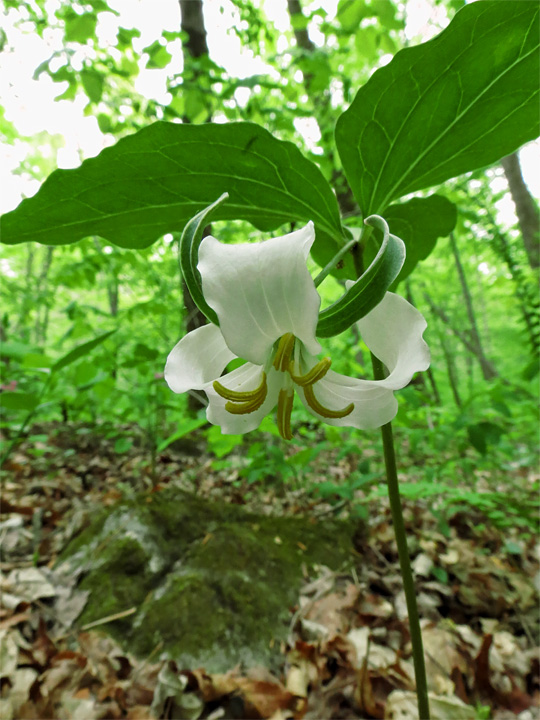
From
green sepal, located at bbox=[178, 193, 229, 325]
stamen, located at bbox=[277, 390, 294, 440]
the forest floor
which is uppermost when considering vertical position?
green sepal, located at bbox=[178, 193, 229, 325]

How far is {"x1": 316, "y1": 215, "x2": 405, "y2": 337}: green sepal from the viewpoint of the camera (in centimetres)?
39

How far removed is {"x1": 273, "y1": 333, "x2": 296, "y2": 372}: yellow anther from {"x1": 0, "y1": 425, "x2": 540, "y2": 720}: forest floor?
1.25m

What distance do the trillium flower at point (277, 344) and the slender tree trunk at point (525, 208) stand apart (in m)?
3.88

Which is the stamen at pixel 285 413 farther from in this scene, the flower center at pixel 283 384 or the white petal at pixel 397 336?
the white petal at pixel 397 336

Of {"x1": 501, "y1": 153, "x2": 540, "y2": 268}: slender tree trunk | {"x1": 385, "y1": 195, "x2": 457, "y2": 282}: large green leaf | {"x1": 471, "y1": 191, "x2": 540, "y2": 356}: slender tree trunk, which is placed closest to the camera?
{"x1": 385, "y1": 195, "x2": 457, "y2": 282}: large green leaf

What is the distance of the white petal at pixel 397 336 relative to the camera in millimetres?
413

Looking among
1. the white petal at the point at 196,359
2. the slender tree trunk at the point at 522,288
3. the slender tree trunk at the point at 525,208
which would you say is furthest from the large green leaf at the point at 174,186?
the slender tree trunk at the point at 525,208

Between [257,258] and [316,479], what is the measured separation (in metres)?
2.75

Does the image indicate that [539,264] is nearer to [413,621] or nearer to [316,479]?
[316,479]

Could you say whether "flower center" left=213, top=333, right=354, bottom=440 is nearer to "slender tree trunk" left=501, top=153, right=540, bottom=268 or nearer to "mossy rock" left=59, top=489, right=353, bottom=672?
"mossy rock" left=59, top=489, right=353, bottom=672

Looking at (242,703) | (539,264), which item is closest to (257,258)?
(242,703)

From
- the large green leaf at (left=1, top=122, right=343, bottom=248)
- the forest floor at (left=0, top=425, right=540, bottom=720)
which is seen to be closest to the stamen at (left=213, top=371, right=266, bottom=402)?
the large green leaf at (left=1, top=122, right=343, bottom=248)

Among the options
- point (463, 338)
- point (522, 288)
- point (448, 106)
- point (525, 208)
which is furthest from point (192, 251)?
point (463, 338)

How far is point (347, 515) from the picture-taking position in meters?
2.41
